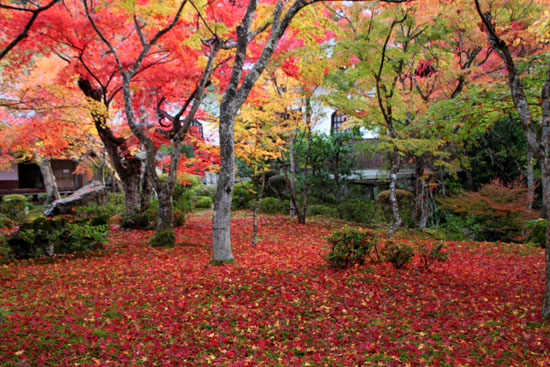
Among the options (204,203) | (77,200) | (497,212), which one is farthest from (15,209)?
(497,212)

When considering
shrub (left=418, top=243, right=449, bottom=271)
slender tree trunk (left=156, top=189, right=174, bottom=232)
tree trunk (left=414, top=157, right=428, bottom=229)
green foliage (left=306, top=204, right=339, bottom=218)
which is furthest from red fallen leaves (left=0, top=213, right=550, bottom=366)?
green foliage (left=306, top=204, right=339, bottom=218)

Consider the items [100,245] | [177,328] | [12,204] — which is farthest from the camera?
[12,204]

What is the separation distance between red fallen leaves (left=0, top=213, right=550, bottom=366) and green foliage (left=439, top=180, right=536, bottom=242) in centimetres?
405

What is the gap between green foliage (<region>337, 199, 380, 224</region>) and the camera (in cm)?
1392

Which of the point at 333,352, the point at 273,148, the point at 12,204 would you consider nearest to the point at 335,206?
the point at 273,148

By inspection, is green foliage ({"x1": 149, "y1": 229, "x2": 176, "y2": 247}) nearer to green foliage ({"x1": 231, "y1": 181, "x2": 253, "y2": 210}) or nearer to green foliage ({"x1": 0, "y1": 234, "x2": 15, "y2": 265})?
green foliage ({"x1": 0, "y1": 234, "x2": 15, "y2": 265})

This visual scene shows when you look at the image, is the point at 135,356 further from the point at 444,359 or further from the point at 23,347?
the point at 444,359

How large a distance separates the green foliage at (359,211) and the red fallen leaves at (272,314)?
22.3 feet

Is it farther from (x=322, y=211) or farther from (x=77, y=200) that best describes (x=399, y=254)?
(x=77, y=200)

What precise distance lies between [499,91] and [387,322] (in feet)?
16.3

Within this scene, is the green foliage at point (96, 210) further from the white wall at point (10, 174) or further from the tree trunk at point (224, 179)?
the white wall at point (10, 174)

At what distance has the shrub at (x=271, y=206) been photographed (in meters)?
16.0

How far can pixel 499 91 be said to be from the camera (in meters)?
6.26

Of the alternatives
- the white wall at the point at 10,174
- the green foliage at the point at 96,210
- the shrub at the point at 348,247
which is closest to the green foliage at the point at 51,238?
the green foliage at the point at 96,210
